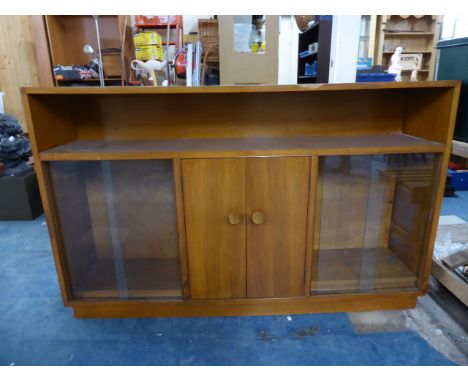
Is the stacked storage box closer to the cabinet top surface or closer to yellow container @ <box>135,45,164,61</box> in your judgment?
yellow container @ <box>135,45,164,61</box>

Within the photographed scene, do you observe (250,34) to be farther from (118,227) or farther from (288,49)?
(288,49)

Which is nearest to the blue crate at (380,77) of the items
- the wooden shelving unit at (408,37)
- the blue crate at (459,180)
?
the blue crate at (459,180)

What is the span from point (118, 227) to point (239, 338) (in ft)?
2.26

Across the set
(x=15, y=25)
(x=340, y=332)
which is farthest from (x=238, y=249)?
(x=15, y=25)

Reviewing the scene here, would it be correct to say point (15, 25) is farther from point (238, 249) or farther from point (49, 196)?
point (238, 249)

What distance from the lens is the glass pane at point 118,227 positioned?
1.32m

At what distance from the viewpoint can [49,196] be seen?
1.28m

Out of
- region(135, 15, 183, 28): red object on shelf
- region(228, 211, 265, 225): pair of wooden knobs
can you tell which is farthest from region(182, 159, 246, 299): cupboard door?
region(135, 15, 183, 28): red object on shelf

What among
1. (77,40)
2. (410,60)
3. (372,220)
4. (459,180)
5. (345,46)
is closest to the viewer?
(372,220)

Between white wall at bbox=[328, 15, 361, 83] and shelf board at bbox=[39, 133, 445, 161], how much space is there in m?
0.49

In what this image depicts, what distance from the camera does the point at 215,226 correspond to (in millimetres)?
1334

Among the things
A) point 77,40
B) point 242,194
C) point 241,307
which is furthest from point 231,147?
point 77,40

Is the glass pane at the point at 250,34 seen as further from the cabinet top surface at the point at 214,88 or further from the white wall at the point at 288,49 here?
the white wall at the point at 288,49

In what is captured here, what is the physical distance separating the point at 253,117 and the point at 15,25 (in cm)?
383
